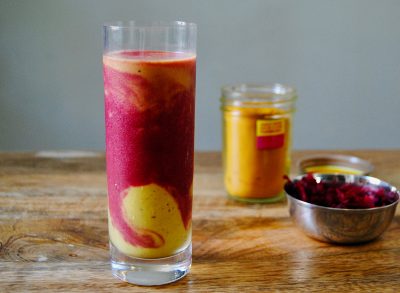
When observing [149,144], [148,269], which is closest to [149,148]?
[149,144]

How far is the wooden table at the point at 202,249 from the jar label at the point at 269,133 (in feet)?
0.42

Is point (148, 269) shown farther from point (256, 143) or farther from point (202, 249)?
point (256, 143)

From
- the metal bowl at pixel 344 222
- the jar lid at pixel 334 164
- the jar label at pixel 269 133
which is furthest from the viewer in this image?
the jar lid at pixel 334 164

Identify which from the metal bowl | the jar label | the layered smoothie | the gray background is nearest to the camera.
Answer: the layered smoothie

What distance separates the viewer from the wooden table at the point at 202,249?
76 centimetres

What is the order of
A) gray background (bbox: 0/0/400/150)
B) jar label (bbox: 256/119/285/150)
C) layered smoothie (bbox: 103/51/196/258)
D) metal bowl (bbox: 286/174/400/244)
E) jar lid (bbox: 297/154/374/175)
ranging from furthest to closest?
gray background (bbox: 0/0/400/150) → jar lid (bbox: 297/154/374/175) → jar label (bbox: 256/119/285/150) → metal bowl (bbox: 286/174/400/244) → layered smoothie (bbox: 103/51/196/258)

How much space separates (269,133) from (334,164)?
0.29m

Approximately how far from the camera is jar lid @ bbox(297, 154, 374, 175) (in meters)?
1.26

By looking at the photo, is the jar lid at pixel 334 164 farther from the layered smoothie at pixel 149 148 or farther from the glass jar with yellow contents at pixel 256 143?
the layered smoothie at pixel 149 148

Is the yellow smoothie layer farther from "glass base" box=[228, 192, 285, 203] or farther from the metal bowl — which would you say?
"glass base" box=[228, 192, 285, 203]

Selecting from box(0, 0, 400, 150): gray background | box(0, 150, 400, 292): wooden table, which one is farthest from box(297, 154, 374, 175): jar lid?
box(0, 0, 400, 150): gray background

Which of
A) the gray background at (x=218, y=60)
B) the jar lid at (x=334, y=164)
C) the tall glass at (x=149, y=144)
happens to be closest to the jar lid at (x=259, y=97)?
the jar lid at (x=334, y=164)

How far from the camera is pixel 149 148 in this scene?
0.73 m

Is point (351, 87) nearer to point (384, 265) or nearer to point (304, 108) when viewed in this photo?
point (304, 108)
